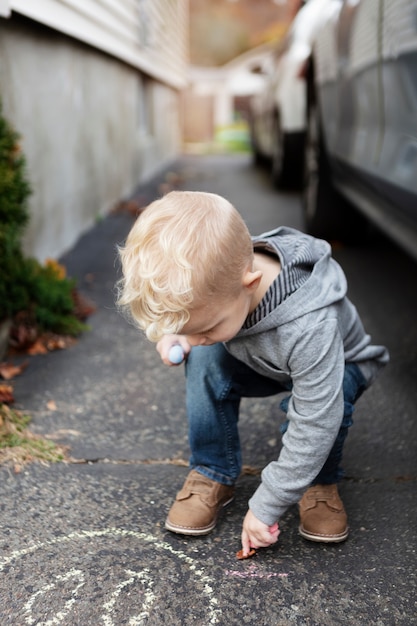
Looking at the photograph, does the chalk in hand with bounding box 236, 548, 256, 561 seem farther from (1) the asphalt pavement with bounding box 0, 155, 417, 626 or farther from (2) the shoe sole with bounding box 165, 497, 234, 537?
(2) the shoe sole with bounding box 165, 497, 234, 537

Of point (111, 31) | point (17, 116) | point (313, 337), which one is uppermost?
point (111, 31)

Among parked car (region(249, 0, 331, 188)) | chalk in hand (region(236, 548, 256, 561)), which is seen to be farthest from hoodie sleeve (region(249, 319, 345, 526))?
parked car (region(249, 0, 331, 188))

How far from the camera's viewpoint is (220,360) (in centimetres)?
190

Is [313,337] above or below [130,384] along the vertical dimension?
above

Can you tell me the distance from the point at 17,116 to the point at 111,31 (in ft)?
9.73

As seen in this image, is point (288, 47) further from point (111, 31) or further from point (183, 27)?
point (183, 27)

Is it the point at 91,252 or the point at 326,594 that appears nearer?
the point at 326,594

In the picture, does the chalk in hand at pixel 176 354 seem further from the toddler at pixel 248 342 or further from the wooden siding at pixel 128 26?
the wooden siding at pixel 128 26

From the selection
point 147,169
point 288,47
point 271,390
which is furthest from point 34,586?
point 147,169

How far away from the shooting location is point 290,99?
6.55 meters

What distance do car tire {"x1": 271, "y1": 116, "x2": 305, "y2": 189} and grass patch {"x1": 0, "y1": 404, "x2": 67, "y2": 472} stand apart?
498 cm

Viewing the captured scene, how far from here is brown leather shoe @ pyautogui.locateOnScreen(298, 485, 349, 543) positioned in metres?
1.83

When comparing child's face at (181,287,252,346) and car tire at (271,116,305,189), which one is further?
car tire at (271,116,305,189)

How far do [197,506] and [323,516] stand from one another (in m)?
0.34
